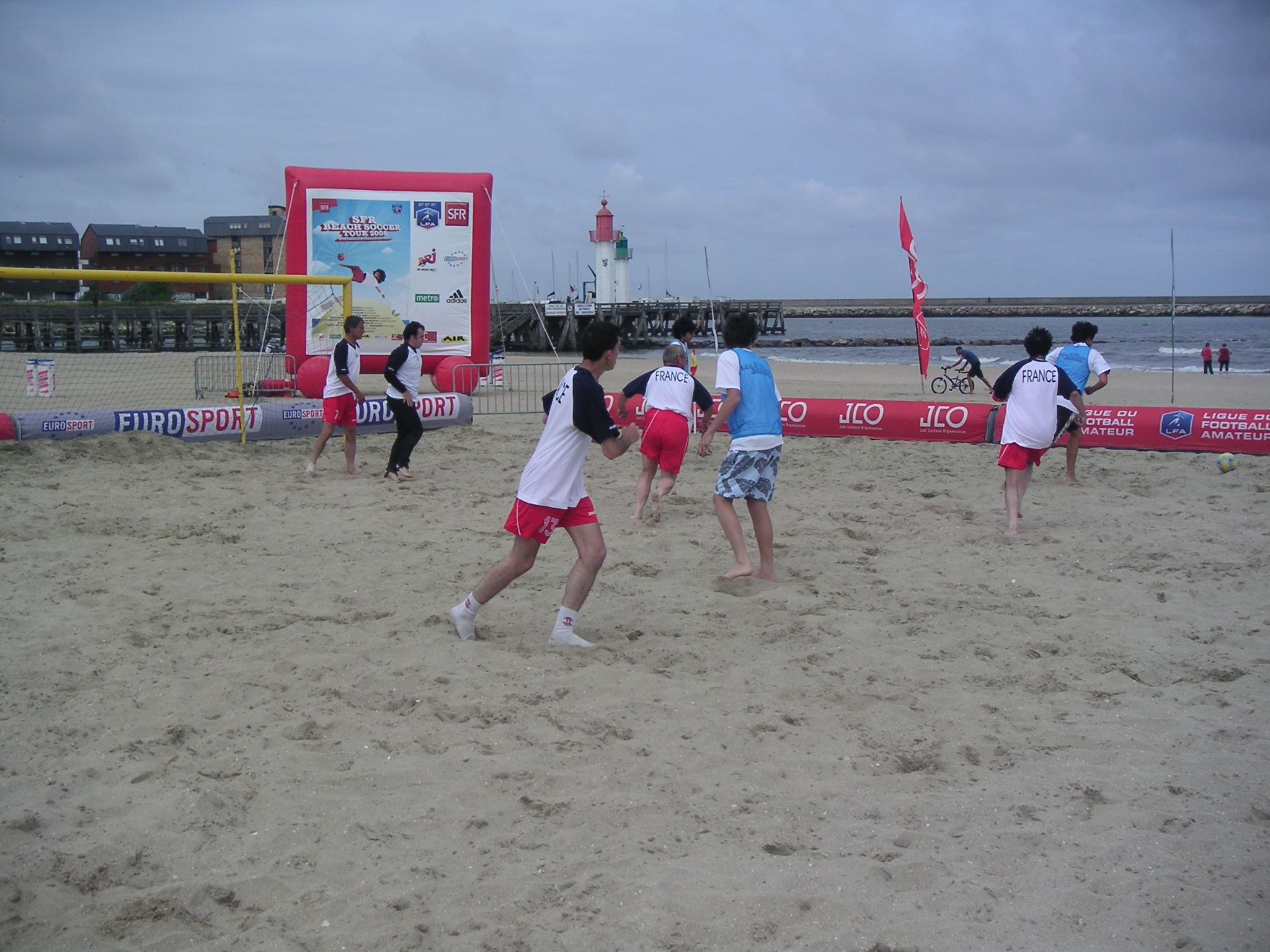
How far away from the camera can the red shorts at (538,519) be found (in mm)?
4418

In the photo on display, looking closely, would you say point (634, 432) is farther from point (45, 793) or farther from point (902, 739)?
point (45, 793)

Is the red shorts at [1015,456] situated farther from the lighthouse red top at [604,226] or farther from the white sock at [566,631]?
the lighthouse red top at [604,226]

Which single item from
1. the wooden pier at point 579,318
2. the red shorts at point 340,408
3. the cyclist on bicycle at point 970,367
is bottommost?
the red shorts at point 340,408

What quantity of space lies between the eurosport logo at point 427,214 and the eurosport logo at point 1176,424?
11308mm

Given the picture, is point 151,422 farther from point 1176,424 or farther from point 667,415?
point 1176,424

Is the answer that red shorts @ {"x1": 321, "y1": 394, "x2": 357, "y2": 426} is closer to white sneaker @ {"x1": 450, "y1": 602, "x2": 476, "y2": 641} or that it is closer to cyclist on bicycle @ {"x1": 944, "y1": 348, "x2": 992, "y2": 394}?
white sneaker @ {"x1": 450, "y1": 602, "x2": 476, "y2": 641}

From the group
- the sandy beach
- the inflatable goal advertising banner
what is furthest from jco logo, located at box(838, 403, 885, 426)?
the inflatable goal advertising banner

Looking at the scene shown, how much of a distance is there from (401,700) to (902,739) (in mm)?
2022

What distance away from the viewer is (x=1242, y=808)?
3076mm

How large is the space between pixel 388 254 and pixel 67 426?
6964mm

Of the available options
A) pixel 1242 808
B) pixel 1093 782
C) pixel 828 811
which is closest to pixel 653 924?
pixel 828 811

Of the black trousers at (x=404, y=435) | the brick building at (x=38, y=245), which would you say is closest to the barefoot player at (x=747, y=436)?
the black trousers at (x=404, y=435)

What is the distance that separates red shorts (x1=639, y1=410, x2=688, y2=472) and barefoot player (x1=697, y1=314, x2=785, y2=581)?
Answer: 144cm

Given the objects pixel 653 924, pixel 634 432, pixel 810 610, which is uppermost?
pixel 634 432
